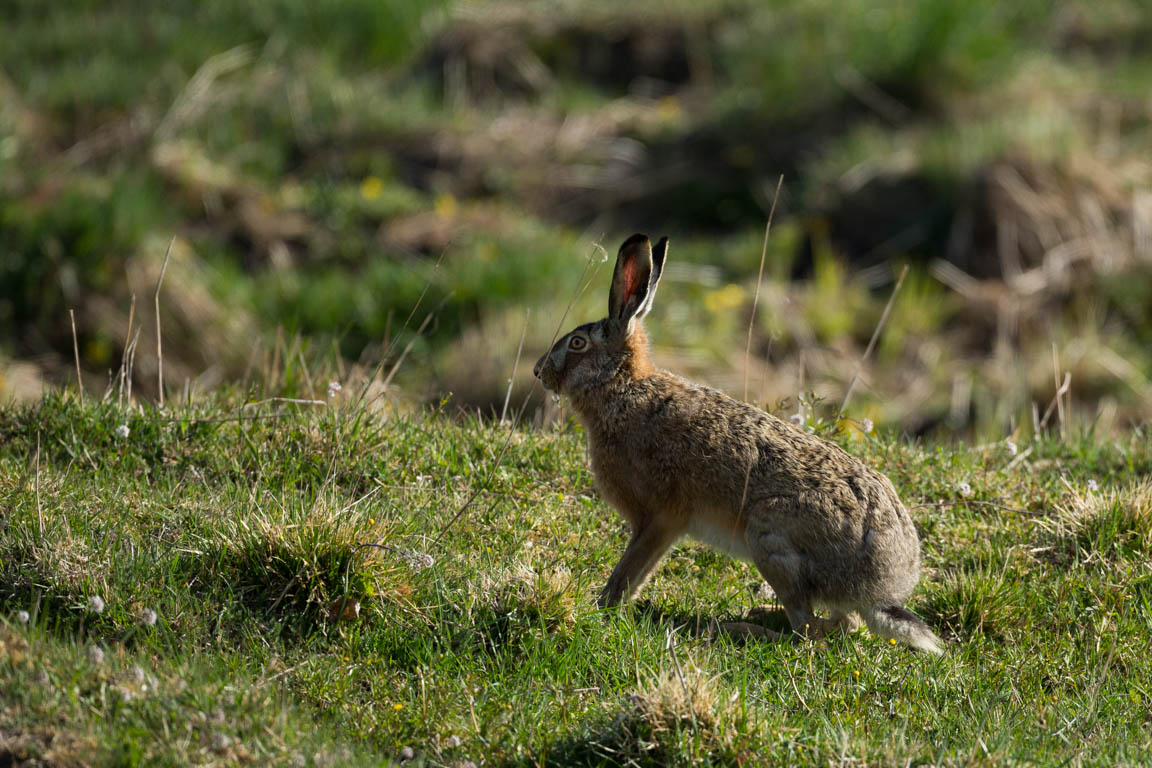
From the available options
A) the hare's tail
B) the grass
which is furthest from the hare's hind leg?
the hare's tail

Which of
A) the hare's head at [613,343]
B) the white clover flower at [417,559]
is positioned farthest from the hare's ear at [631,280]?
the white clover flower at [417,559]

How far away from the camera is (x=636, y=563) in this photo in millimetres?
5262

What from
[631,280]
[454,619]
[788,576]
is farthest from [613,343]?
[454,619]

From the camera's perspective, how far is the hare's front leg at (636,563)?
17.2 feet

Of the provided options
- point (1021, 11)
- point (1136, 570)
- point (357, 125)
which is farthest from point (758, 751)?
point (1021, 11)

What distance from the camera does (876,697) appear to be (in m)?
4.69

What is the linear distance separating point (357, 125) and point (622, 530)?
420 inches

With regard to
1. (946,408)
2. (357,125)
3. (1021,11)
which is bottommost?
(946,408)

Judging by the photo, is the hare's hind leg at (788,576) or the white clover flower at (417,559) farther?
the hare's hind leg at (788,576)

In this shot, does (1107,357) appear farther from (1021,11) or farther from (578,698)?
(578,698)

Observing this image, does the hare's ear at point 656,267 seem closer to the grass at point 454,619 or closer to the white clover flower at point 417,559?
the grass at point 454,619

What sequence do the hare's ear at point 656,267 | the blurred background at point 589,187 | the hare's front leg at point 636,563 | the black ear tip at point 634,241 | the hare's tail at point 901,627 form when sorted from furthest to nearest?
the blurred background at point 589,187
the hare's ear at point 656,267
the black ear tip at point 634,241
the hare's front leg at point 636,563
the hare's tail at point 901,627

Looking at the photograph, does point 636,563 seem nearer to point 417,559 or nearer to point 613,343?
point 417,559

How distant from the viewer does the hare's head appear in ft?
18.6
